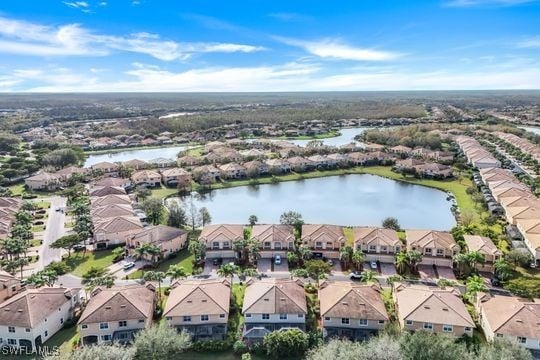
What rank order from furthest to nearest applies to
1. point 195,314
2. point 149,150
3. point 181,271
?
point 149,150 → point 181,271 → point 195,314

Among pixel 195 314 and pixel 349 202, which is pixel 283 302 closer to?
pixel 195 314

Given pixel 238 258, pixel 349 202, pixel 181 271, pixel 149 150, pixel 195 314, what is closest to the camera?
pixel 195 314

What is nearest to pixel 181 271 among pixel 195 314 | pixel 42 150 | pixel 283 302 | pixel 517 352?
pixel 195 314

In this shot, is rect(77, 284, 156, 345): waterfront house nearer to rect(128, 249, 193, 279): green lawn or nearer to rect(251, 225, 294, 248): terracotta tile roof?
rect(128, 249, 193, 279): green lawn

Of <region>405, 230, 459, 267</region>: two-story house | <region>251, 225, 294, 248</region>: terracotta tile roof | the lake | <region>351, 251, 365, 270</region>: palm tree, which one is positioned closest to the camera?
<region>351, 251, 365, 270</region>: palm tree

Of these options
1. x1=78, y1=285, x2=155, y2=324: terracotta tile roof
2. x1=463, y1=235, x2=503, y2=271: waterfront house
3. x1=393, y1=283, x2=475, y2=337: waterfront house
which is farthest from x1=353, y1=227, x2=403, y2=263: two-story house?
x1=78, y1=285, x2=155, y2=324: terracotta tile roof

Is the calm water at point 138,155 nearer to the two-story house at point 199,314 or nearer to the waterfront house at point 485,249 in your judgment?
the two-story house at point 199,314
